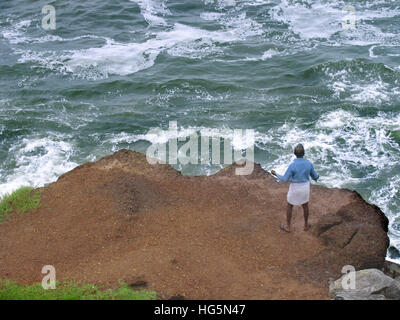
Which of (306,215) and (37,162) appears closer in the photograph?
(306,215)

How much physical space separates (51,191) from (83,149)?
17.1ft

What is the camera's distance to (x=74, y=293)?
7.71 meters

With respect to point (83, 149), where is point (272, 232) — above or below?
above

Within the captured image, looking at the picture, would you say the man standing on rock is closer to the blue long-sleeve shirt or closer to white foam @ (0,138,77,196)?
the blue long-sleeve shirt

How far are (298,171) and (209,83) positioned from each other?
1126 centimetres

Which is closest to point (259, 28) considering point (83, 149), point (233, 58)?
point (233, 58)

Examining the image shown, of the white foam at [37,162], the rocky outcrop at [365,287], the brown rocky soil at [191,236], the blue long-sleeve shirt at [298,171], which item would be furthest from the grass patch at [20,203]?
the rocky outcrop at [365,287]

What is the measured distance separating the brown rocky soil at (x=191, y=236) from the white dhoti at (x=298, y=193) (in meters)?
0.72

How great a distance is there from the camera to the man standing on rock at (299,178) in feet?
28.6

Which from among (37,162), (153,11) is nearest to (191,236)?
(37,162)

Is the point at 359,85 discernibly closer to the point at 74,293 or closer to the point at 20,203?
the point at 20,203

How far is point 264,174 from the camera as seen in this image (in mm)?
11438

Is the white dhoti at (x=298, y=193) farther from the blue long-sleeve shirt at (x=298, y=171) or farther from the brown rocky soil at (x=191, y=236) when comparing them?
the brown rocky soil at (x=191, y=236)

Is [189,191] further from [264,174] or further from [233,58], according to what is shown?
[233,58]
